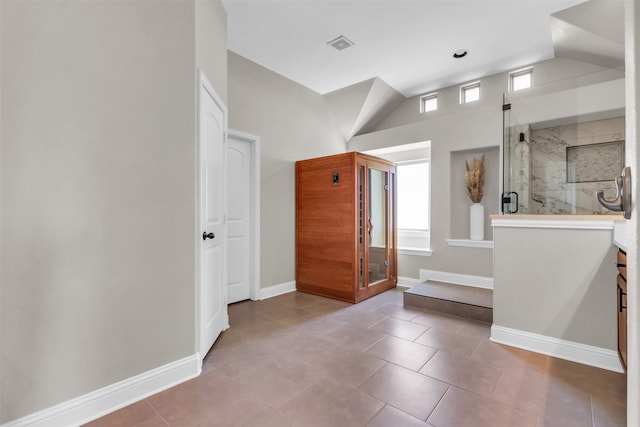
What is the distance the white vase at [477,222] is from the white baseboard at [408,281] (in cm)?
103

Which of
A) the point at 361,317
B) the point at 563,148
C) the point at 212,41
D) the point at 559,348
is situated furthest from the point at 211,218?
the point at 563,148

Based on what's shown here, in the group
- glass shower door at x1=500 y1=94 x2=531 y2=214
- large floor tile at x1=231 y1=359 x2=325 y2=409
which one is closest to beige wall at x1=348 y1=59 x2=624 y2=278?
glass shower door at x1=500 y1=94 x2=531 y2=214

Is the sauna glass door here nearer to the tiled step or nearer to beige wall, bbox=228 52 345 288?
the tiled step

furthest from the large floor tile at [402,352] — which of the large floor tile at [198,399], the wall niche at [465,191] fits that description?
the wall niche at [465,191]

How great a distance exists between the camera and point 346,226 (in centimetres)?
388

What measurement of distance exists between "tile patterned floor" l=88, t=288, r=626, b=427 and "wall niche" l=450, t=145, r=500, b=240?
187 cm

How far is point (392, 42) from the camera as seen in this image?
3445 millimetres

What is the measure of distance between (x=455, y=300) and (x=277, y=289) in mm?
2303

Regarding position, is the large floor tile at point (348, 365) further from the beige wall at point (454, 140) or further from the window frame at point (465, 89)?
the window frame at point (465, 89)

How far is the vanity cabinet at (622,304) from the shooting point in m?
→ 1.92

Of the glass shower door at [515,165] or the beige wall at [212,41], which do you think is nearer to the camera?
the beige wall at [212,41]

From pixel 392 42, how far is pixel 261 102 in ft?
5.89

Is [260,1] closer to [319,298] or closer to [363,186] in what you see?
[363,186]

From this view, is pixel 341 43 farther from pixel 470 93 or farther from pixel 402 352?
pixel 402 352
